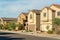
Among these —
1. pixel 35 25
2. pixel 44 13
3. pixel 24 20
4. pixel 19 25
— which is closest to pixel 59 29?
pixel 44 13

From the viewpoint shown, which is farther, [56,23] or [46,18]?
[46,18]

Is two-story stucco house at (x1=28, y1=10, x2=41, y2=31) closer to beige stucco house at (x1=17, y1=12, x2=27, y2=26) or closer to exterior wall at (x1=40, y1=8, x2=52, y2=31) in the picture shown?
exterior wall at (x1=40, y1=8, x2=52, y2=31)

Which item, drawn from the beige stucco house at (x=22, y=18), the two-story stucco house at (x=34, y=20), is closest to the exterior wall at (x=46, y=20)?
the two-story stucco house at (x=34, y=20)

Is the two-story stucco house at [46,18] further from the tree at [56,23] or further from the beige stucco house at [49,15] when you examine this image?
the tree at [56,23]

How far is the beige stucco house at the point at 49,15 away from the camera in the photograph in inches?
2579

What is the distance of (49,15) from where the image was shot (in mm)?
66938

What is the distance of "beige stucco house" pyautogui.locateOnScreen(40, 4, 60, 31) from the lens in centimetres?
6550

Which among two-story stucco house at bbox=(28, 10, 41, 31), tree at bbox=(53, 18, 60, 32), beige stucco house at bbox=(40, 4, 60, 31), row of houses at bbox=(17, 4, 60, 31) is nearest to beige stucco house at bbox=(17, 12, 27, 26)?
row of houses at bbox=(17, 4, 60, 31)

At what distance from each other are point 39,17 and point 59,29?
62.7 feet

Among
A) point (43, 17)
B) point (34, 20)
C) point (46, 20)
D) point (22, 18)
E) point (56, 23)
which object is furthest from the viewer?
point (22, 18)

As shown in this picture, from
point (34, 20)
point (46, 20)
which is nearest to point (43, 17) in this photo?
point (46, 20)

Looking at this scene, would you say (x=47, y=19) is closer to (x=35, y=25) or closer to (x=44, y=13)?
(x=44, y=13)

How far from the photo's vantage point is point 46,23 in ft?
225

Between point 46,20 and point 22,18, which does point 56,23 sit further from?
point 22,18
